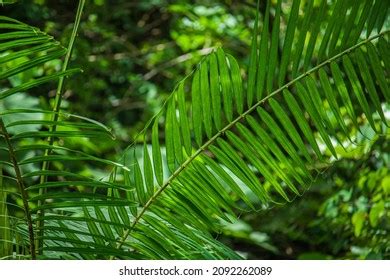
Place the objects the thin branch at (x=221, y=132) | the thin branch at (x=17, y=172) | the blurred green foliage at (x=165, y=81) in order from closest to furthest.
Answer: the thin branch at (x=17, y=172) < the thin branch at (x=221, y=132) < the blurred green foliage at (x=165, y=81)

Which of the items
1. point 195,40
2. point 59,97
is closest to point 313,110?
point 59,97

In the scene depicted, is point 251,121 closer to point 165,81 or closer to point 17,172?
point 17,172

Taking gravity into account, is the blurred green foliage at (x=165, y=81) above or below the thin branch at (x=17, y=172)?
above

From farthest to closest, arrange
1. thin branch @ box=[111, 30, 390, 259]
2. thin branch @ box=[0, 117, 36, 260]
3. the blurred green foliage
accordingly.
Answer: the blurred green foliage → thin branch @ box=[111, 30, 390, 259] → thin branch @ box=[0, 117, 36, 260]

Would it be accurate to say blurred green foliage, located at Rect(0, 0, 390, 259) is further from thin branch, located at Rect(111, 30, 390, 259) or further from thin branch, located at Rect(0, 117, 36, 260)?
thin branch, located at Rect(0, 117, 36, 260)

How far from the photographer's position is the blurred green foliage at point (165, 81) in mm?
1914

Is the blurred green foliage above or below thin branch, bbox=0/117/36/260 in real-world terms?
above

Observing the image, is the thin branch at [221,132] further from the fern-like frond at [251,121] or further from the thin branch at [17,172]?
the thin branch at [17,172]

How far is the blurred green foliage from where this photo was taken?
6.28ft

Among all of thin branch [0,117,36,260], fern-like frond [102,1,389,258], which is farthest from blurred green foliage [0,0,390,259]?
thin branch [0,117,36,260]

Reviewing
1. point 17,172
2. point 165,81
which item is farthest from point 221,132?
point 165,81

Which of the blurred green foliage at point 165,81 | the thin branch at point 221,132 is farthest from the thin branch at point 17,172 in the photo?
the blurred green foliage at point 165,81

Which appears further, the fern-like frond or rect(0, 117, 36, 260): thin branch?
the fern-like frond
